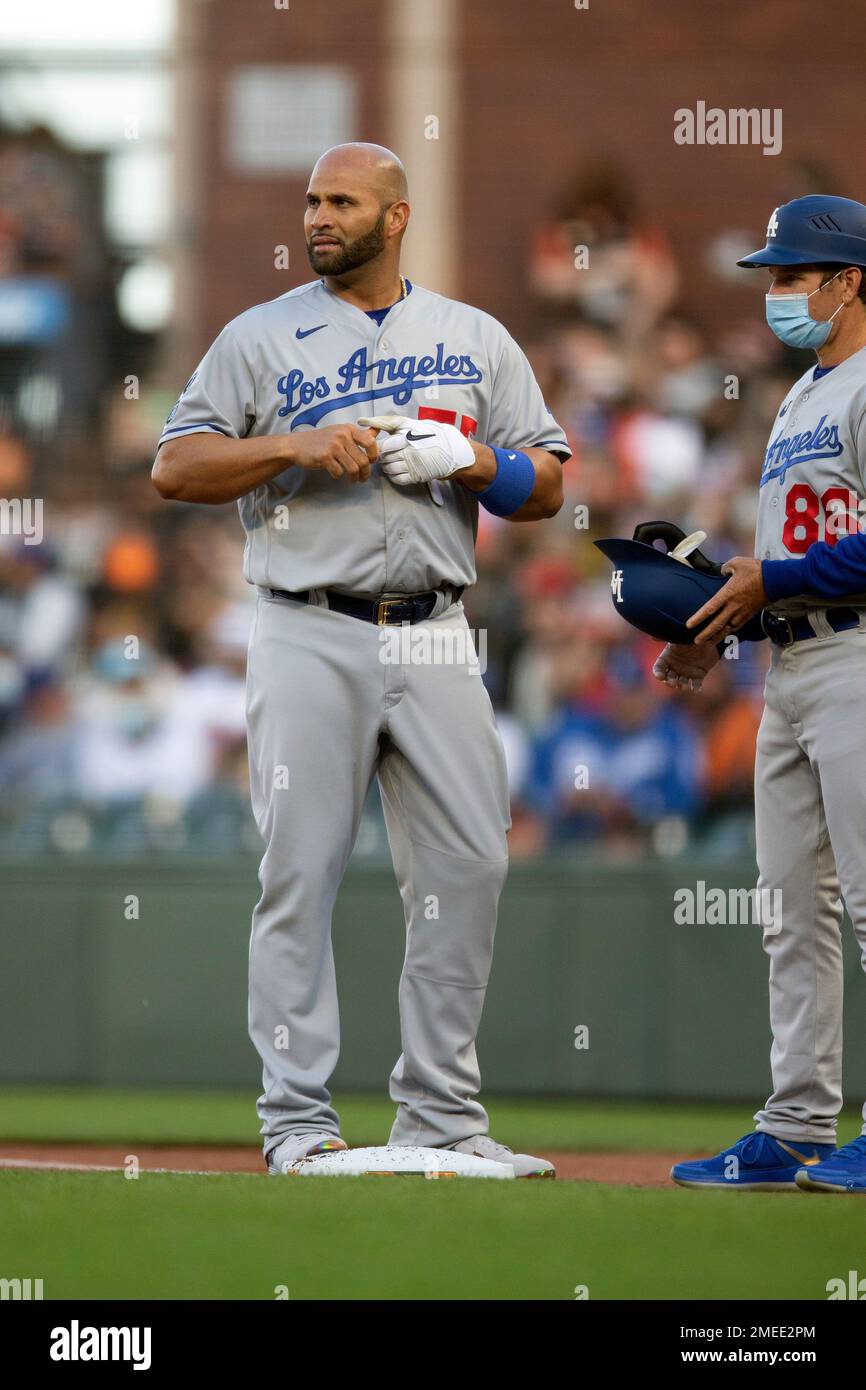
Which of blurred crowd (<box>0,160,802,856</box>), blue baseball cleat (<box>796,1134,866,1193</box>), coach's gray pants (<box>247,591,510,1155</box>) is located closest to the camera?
blue baseball cleat (<box>796,1134,866,1193</box>)

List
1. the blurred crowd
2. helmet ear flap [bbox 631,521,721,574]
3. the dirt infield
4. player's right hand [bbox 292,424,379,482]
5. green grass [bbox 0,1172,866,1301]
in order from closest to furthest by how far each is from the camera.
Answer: green grass [bbox 0,1172,866,1301] → player's right hand [bbox 292,424,379,482] → helmet ear flap [bbox 631,521,721,574] → the dirt infield → the blurred crowd

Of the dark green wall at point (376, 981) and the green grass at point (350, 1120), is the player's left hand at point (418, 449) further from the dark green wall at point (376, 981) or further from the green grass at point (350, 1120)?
the dark green wall at point (376, 981)

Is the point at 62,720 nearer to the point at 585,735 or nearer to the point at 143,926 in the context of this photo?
the point at 143,926

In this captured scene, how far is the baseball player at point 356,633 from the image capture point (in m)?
3.75

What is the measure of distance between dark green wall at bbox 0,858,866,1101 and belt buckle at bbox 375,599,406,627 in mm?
2691

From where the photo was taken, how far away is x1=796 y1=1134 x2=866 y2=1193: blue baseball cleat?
11.6 ft

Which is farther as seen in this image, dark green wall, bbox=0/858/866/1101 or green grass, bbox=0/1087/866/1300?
dark green wall, bbox=0/858/866/1101

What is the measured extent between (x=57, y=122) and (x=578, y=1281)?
762 cm

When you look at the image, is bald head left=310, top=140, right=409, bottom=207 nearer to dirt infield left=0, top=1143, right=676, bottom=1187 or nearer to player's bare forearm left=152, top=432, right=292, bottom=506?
player's bare forearm left=152, top=432, right=292, bottom=506

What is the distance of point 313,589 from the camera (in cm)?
381

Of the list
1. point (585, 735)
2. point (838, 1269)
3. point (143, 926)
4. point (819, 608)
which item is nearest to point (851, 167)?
point (585, 735)

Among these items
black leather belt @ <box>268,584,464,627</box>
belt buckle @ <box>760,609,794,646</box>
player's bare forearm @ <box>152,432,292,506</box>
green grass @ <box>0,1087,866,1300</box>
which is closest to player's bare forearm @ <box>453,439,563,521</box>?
black leather belt @ <box>268,584,464,627</box>

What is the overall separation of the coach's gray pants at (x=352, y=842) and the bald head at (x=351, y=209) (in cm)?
69

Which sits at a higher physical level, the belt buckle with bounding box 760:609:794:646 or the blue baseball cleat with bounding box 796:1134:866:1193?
the belt buckle with bounding box 760:609:794:646
